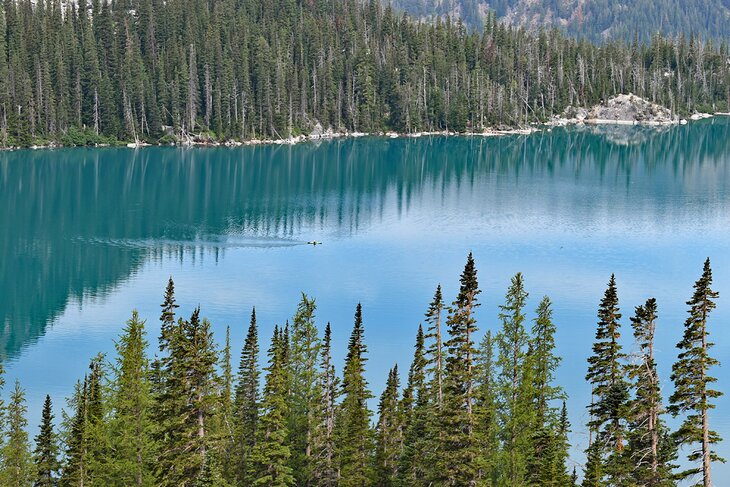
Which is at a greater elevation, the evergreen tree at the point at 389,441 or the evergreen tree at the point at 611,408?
the evergreen tree at the point at 611,408

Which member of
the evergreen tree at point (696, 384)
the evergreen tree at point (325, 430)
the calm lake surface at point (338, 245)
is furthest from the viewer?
the calm lake surface at point (338, 245)

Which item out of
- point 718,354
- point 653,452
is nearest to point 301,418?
point 653,452

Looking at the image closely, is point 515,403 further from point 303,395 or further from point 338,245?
point 338,245

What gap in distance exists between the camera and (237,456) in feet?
175

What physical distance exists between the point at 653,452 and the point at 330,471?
16940 mm

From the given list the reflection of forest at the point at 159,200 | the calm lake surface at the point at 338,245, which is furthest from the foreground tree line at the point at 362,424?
the reflection of forest at the point at 159,200

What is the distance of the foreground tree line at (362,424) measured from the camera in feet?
139

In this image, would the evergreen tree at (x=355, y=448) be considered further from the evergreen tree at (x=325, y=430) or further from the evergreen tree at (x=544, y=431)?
the evergreen tree at (x=544, y=431)

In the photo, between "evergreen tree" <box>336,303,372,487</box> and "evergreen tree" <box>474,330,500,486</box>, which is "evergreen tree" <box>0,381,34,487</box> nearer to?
"evergreen tree" <box>336,303,372,487</box>

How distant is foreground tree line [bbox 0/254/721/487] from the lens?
139 feet

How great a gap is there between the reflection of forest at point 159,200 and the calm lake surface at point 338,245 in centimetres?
36

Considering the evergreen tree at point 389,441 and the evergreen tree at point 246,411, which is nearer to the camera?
the evergreen tree at point 389,441

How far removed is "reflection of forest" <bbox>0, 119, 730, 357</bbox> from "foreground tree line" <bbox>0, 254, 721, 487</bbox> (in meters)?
32.3

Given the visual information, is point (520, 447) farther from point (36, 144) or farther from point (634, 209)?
point (36, 144)
